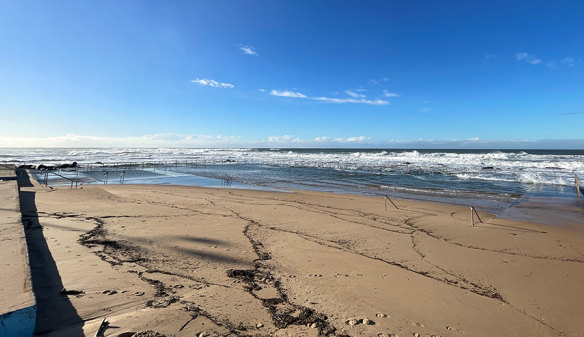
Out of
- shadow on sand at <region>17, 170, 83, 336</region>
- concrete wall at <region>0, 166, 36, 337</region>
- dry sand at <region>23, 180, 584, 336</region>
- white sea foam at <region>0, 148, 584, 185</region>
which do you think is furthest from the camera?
white sea foam at <region>0, 148, 584, 185</region>

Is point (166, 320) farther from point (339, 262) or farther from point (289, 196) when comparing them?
point (289, 196)

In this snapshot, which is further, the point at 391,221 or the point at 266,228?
the point at 391,221

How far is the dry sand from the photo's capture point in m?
3.39

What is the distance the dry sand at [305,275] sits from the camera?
339 cm

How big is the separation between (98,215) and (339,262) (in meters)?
8.03

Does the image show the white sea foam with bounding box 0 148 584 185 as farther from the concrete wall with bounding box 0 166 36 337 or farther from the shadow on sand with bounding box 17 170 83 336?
the concrete wall with bounding box 0 166 36 337

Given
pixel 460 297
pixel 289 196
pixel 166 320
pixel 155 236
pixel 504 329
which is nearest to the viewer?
pixel 166 320

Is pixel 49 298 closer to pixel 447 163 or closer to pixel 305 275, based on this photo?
pixel 305 275

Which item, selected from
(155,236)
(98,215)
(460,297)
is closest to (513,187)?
(460,297)

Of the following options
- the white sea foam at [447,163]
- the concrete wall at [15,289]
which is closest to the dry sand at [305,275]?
the concrete wall at [15,289]

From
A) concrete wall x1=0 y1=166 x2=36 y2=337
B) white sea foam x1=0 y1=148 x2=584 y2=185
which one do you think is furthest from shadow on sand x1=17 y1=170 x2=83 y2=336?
white sea foam x1=0 y1=148 x2=584 y2=185

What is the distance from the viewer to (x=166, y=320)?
3209 millimetres

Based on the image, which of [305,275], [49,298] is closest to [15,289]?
[49,298]

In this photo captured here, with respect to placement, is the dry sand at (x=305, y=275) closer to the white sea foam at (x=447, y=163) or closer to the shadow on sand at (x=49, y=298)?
the shadow on sand at (x=49, y=298)
